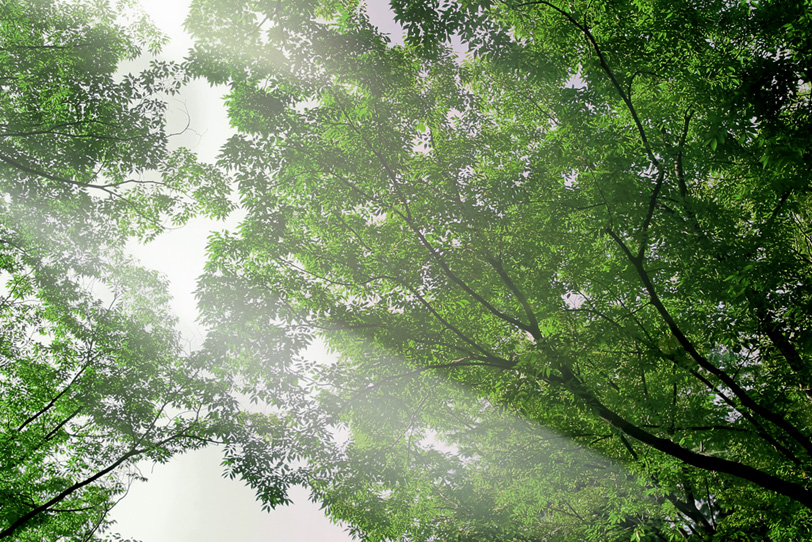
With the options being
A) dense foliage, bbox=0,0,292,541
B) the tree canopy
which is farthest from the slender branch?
dense foliage, bbox=0,0,292,541

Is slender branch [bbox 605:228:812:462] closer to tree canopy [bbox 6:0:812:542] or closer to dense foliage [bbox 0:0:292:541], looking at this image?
tree canopy [bbox 6:0:812:542]

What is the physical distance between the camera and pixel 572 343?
5719mm

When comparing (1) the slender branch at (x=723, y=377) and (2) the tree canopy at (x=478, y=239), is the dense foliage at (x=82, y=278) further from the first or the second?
(1) the slender branch at (x=723, y=377)

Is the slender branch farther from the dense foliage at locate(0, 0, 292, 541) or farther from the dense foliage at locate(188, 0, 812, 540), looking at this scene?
the dense foliage at locate(0, 0, 292, 541)

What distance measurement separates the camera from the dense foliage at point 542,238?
5254mm

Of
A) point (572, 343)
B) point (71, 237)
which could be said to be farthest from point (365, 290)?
point (71, 237)

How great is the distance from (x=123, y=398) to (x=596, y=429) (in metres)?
12.3

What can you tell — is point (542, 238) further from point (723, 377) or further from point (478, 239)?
point (723, 377)

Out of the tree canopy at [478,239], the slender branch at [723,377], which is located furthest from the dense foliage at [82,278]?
the slender branch at [723,377]

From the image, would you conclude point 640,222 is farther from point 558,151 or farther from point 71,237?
point 71,237

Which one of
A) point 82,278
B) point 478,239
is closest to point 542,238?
point 478,239

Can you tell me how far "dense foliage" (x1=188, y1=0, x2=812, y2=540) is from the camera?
207 inches

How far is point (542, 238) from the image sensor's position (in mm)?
6688

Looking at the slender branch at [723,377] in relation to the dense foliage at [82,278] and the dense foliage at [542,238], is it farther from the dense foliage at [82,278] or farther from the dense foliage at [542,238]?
the dense foliage at [82,278]
